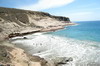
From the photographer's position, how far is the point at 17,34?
3741 cm

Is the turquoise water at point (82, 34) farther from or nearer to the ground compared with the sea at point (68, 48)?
farther from the ground

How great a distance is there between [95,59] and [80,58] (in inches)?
74.8

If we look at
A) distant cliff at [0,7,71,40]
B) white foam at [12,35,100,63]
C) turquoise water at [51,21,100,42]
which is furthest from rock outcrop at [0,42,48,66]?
distant cliff at [0,7,71,40]

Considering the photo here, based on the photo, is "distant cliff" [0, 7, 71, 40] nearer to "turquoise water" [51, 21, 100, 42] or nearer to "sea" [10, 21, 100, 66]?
"turquoise water" [51, 21, 100, 42]

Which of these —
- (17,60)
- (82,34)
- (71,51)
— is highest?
(17,60)

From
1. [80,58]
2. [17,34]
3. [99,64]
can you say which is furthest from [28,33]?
[99,64]

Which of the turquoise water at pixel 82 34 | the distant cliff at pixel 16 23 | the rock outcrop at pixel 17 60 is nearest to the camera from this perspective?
the rock outcrop at pixel 17 60

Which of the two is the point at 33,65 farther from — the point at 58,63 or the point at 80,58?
the point at 80,58

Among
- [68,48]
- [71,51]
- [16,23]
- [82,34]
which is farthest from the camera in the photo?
[16,23]

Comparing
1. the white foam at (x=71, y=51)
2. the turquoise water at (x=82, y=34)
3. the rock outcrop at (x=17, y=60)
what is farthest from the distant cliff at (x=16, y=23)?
the rock outcrop at (x=17, y=60)

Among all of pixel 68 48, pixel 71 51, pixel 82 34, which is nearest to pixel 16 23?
pixel 82 34

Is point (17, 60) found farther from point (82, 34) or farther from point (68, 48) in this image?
Result: point (82, 34)

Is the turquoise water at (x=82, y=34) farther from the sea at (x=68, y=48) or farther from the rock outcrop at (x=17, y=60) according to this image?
the rock outcrop at (x=17, y=60)

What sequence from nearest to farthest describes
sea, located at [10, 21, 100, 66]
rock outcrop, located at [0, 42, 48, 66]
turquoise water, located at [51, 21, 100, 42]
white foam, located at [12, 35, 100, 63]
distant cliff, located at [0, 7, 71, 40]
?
1. rock outcrop, located at [0, 42, 48, 66]
2. sea, located at [10, 21, 100, 66]
3. white foam, located at [12, 35, 100, 63]
4. turquoise water, located at [51, 21, 100, 42]
5. distant cliff, located at [0, 7, 71, 40]
